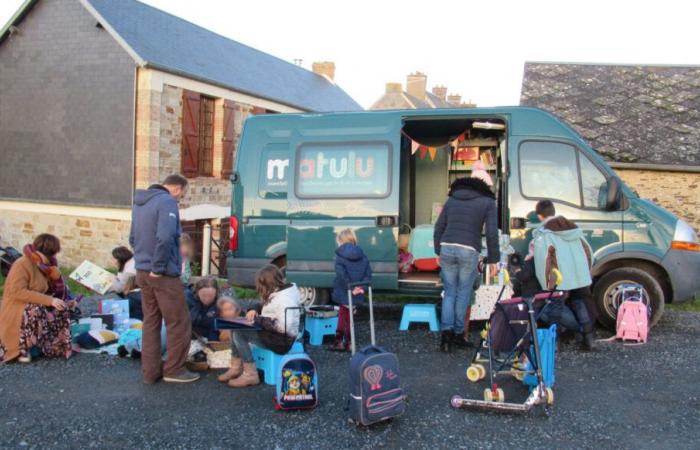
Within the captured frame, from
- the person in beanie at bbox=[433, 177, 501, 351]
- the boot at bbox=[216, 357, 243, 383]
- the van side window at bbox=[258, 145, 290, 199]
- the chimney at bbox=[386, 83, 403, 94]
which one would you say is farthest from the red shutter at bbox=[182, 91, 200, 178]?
the chimney at bbox=[386, 83, 403, 94]

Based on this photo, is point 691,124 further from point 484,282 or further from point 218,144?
point 218,144

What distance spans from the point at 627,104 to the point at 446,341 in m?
10.7

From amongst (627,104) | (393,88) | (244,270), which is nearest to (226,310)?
(244,270)

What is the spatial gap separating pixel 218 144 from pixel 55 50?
4.34 metres

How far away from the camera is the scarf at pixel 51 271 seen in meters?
6.23

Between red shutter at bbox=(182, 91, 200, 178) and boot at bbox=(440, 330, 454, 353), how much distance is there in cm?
1089

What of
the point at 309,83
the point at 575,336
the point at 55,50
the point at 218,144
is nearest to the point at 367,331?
the point at 575,336

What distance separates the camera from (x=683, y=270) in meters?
7.55

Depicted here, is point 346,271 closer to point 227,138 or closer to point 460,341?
point 460,341

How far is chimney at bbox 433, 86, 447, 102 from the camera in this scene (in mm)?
47125

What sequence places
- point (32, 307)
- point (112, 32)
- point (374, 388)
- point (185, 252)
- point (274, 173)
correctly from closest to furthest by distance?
point (374, 388) < point (32, 307) < point (185, 252) < point (274, 173) < point (112, 32)

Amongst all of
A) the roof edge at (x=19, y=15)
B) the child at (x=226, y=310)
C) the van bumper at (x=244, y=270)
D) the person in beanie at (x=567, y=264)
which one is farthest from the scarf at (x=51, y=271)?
the roof edge at (x=19, y=15)

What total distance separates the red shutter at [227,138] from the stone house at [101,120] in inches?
1.1

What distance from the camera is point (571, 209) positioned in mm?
7672
